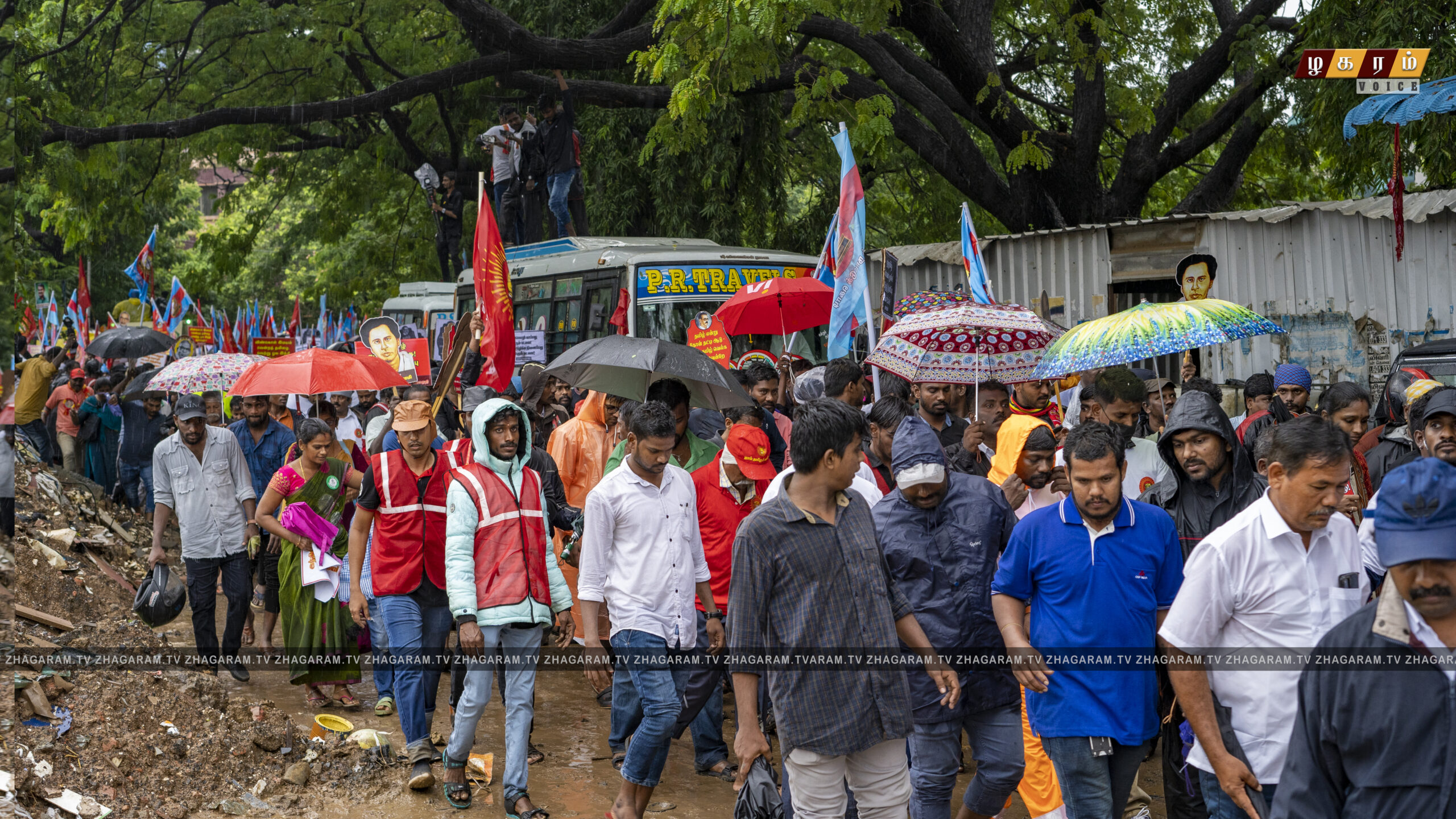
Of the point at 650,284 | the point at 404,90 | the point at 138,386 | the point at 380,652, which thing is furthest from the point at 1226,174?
the point at 138,386

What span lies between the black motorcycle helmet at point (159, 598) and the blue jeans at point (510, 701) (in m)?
2.82

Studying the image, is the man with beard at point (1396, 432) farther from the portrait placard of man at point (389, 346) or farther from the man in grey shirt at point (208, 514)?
the man in grey shirt at point (208, 514)

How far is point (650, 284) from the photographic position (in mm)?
13625

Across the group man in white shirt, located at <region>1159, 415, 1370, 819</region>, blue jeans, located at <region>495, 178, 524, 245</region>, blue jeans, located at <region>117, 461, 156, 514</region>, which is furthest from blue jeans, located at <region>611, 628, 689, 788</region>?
blue jeans, located at <region>495, 178, 524, 245</region>

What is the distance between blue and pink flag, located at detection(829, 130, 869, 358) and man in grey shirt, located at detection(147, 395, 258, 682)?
412 centimetres

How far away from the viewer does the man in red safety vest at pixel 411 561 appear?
241 inches

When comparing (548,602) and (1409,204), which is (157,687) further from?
(1409,204)

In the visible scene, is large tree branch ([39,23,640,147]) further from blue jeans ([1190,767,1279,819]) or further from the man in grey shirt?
blue jeans ([1190,767,1279,819])

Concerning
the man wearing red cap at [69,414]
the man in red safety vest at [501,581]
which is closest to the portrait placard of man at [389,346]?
the man in red safety vest at [501,581]

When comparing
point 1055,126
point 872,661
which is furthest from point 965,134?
point 872,661

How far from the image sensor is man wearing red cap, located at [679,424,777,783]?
20.7 ft

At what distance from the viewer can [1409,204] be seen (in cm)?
1036

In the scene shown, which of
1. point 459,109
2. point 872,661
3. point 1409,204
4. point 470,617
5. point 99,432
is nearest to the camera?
point 872,661

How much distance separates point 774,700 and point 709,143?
14734 mm
